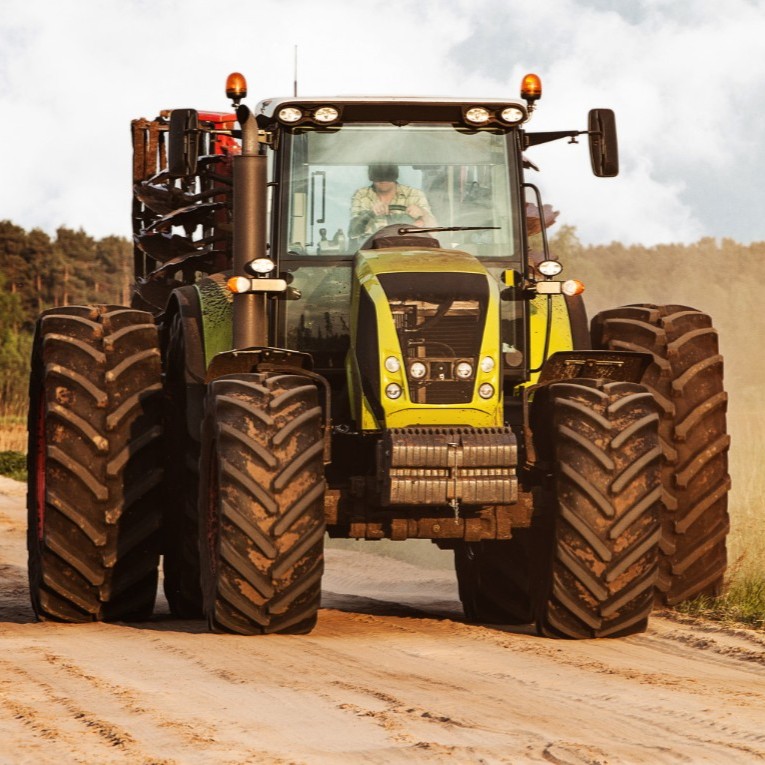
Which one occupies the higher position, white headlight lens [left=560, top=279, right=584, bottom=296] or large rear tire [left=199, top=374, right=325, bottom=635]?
white headlight lens [left=560, top=279, right=584, bottom=296]

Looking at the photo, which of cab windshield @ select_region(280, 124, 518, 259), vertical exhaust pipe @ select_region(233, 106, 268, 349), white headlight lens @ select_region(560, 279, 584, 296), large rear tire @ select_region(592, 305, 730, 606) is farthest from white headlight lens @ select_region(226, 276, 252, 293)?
large rear tire @ select_region(592, 305, 730, 606)

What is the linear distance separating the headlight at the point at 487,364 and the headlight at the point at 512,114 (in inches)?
66.2

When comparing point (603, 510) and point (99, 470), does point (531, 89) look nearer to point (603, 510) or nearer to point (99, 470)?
point (603, 510)

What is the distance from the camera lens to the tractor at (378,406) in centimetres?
872

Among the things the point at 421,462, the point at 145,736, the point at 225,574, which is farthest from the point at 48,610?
the point at 145,736

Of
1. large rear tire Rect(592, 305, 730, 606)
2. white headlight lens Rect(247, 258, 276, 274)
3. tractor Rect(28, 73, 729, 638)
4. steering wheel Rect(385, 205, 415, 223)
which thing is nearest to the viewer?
tractor Rect(28, 73, 729, 638)

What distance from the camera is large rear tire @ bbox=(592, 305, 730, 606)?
10492 millimetres

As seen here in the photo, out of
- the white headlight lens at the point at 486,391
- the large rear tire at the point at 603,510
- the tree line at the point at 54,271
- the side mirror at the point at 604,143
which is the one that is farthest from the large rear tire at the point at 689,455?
the tree line at the point at 54,271

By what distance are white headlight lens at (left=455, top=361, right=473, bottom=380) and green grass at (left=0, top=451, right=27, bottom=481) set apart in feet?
65.9

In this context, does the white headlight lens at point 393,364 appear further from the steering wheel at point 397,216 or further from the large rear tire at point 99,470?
the large rear tire at point 99,470

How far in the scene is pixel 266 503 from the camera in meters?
8.51

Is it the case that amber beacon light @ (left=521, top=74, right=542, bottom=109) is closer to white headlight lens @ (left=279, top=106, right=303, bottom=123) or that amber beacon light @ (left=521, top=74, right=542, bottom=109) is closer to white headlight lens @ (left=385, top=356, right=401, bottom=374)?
white headlight lens @ (left=279, top=106, right=303, bottom=123)

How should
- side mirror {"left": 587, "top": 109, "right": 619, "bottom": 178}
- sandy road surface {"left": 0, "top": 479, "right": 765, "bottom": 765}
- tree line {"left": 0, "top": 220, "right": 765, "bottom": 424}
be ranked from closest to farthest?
→ 1. sandy road surface {"left": 0, "top": 479, "right": 765, "bottom": 765}
2. side mirror {"left": 587, "top": 109, "right": 619, "bottom": 178}
3. tree line {"left": 0, "top": 220, "right": 765, "bottom": 424}

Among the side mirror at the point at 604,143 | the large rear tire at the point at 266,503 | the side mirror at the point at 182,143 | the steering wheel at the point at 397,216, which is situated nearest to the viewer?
A: the large rear tire at the point at 266,503
